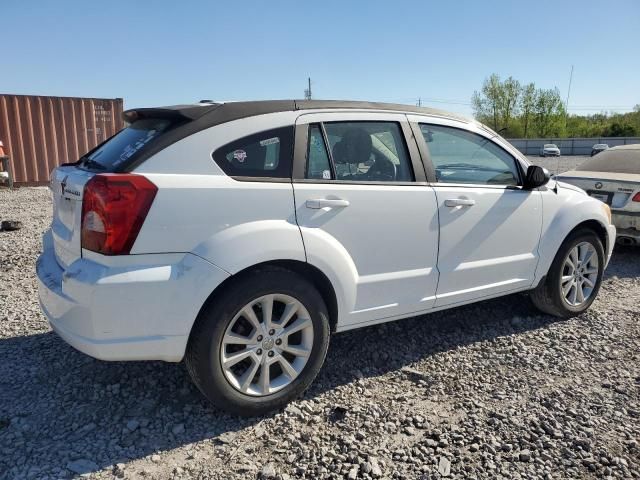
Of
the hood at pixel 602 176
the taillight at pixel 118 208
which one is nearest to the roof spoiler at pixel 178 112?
the taillight at pixel 118 208

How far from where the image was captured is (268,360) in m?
2.88

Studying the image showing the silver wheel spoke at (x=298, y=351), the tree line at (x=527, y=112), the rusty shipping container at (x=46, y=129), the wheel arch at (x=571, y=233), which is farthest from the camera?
the tree line at (x=527, y=112)

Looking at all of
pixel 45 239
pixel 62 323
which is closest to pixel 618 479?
pixel 62 323

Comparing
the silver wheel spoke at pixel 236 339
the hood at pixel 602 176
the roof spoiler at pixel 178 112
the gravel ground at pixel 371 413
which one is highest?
the roof spoiler at pixel 178 112

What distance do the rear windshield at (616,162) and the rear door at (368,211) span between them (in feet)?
16.2

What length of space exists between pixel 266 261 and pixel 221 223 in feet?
1.03

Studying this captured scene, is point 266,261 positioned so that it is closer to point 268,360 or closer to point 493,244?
point 268,360

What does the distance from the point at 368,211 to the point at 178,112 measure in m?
1.21

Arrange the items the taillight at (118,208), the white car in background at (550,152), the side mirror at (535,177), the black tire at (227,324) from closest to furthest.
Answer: the taillight at (118,208), the black tire at (227,324), the side mirror at (535,177), the white car in background at (550,152)

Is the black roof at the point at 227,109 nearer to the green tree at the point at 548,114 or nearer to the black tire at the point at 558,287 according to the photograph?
the black tire at the point at 558,287

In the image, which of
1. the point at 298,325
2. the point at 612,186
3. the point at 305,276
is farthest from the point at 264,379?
the point at 612,186

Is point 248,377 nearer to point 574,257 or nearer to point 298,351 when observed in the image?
point 298,351

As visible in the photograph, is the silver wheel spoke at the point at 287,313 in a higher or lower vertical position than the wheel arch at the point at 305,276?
lower

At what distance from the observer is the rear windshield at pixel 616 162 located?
22.7 feet
